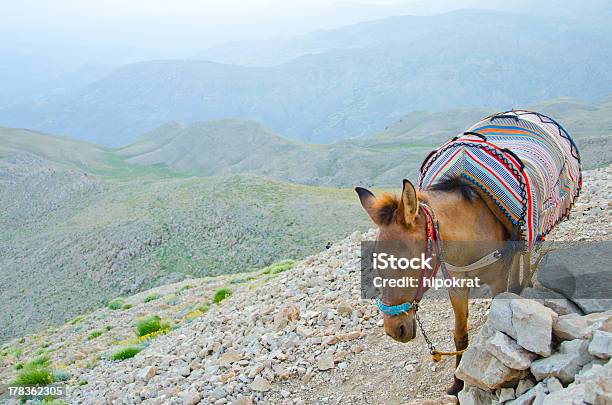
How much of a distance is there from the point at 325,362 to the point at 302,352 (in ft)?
1.57

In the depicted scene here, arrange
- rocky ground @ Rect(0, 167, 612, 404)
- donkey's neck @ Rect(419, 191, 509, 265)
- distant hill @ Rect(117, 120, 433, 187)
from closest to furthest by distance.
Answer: donkey's neck @ Rect(419, 191, 509, 265)
rocky ground @ Rect(0, 167, 612, 404)
distant hill @ Rect(117, 120, 433, 187)

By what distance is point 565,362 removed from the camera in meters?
3.04

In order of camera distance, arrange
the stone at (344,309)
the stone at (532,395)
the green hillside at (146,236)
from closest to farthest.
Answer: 1. the stone at (532,395)
2. the stone at (344,309)
3. the green hillside at (146,236)

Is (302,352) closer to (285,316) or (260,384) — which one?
(260,384)

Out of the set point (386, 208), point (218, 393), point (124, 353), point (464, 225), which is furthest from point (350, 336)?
point (124, 353)

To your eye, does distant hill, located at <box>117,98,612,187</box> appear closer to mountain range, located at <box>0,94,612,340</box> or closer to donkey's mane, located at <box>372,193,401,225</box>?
mountain range, located at <box>0,94,612,340</box>

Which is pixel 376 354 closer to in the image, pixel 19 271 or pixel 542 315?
pixel 542 315

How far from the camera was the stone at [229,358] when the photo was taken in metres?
6.28

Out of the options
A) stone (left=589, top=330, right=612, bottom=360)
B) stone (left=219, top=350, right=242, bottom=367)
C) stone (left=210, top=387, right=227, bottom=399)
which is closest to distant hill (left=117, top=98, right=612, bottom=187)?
stone (left=219, top=350, right=242, bottom=367)

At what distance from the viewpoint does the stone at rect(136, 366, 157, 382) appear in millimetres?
6914

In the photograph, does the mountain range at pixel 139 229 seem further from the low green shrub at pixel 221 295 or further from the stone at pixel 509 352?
the stone at pixel 509 352

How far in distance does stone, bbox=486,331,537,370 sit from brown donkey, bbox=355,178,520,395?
0.59m

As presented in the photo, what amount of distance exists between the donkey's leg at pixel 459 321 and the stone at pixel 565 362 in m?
1.01

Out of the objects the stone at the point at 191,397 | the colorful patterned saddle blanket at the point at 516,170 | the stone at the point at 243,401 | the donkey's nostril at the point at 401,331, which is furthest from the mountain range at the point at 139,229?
the donkey's nostril at the point at 401,331
